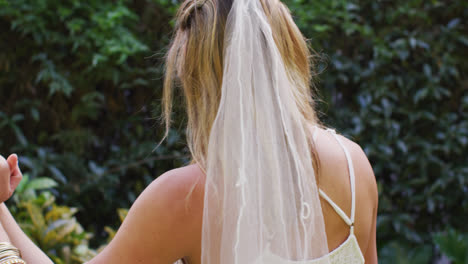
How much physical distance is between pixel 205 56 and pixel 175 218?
0.40m

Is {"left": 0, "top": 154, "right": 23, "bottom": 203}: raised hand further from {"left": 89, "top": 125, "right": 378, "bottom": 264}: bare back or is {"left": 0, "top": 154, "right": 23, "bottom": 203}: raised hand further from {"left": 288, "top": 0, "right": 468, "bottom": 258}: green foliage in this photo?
{"left": 288, "top": 0, "right": 468, "bottom": 258}: green foliage

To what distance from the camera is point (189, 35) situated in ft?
3.93

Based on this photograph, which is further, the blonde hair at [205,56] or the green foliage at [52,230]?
the green foliage at [52,230]

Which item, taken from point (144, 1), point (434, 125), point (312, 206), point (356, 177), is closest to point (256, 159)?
point (312, 206)

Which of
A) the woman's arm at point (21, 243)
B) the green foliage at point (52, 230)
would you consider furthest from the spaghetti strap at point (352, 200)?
the green foliage at point (52, 230)

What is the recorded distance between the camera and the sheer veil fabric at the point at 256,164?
1.14 m

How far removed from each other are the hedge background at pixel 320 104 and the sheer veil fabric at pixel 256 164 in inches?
84.3

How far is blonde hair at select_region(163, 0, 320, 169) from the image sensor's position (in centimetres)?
117

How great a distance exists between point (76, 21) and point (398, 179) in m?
2.60

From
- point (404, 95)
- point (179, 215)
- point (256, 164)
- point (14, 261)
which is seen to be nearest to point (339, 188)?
point (256, 164)

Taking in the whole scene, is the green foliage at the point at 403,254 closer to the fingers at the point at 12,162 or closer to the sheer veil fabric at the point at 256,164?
the sheer veil fabric at the point at 256,164

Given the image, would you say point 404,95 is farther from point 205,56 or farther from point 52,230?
point 205,56

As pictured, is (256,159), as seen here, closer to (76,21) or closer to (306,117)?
(306,117)

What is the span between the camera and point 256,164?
116 centimetres
